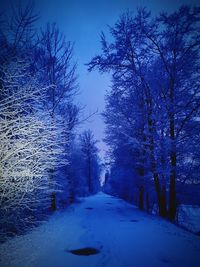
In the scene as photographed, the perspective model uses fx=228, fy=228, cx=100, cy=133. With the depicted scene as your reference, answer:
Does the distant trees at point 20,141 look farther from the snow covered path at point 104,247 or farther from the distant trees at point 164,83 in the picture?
the distant trees at point 164,83

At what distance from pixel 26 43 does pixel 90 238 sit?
8.85 metres

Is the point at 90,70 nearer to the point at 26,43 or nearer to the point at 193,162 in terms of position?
the point at 26,43

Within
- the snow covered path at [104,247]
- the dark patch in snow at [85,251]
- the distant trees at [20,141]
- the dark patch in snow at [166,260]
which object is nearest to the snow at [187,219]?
the snow covered path at [104,247]

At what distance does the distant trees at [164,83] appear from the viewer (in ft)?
39.0

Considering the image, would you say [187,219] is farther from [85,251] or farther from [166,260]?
[85,251]

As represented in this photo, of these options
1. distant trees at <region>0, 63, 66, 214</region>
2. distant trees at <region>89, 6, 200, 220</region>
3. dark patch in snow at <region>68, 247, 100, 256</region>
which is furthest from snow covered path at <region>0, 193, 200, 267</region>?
distant trees at <region>89, 6, 200, 220</region>

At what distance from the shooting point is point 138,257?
19.8 ft

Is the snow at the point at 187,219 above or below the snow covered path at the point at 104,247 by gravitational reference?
below

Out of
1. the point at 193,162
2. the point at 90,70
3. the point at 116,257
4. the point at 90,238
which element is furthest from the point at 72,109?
the point at 116,257

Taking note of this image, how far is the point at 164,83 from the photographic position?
13.0 meters

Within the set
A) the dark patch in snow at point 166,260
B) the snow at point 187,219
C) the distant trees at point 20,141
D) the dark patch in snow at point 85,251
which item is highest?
the distant trees at point 20,141

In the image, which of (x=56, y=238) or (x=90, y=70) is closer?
(x=56, y=238)

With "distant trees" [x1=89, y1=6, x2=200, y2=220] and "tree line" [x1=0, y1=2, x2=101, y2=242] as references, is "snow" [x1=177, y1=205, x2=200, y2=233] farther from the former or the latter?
"tree line" [x1=0, y1=2, x2=101, y2=242]

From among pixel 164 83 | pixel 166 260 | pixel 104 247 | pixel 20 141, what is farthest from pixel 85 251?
pixel 164 83
